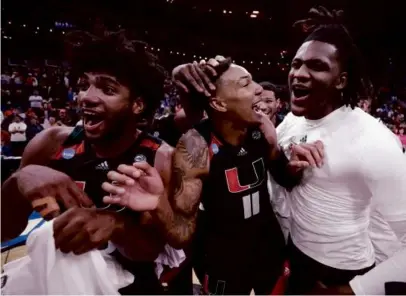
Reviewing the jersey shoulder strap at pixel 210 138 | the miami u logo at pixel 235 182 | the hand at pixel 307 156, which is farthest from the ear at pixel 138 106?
the hand at pixel 307 156

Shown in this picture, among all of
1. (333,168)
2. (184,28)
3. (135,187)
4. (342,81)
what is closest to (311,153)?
Answer: (333,168)

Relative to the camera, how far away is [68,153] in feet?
6.75

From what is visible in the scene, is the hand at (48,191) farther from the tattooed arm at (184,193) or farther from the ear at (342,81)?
the ear at (342,81)

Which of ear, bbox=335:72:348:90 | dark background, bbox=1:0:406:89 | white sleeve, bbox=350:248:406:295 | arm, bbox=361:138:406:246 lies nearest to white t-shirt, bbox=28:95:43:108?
dark background, bbox=1:0:406:89

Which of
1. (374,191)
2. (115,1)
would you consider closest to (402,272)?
(374,191)

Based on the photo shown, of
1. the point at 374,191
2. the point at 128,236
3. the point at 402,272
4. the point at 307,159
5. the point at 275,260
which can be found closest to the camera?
the point at 402,272

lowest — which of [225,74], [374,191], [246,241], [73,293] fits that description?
[246,241]

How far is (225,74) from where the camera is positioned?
2.41 m

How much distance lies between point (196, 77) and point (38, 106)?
11328mm

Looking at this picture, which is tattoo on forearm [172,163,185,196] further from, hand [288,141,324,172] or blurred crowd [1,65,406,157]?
blurred crowd [1,65,406,157]

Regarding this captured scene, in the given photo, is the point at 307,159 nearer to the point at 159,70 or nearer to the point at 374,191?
the point at 374,191

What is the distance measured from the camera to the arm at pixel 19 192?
1.73 meters

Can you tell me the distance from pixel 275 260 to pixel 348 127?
87cm

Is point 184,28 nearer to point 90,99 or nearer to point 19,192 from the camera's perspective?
point 90,99
